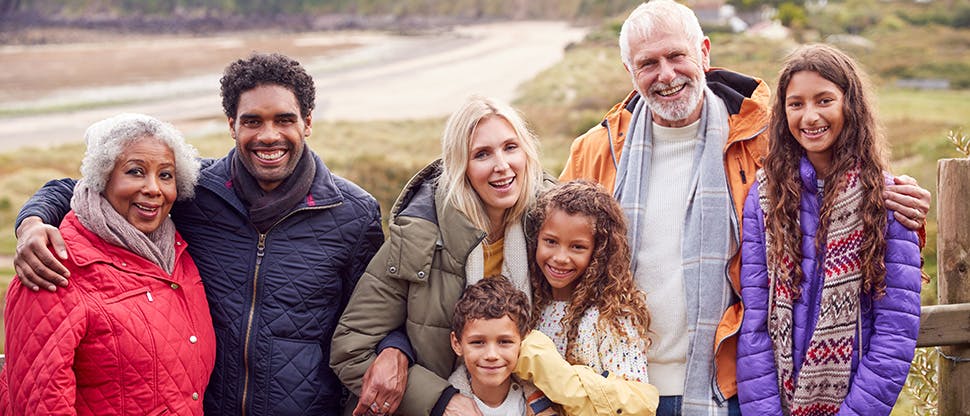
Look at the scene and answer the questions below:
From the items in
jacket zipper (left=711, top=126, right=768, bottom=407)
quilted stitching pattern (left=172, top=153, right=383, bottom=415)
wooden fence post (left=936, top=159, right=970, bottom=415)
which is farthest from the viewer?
wooden fence post (left=936, top=159, right=970, bottom=415)

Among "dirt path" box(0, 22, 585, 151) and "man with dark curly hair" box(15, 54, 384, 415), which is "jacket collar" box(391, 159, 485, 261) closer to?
"man with dark curly hair" box(15, 54, 384, 415)

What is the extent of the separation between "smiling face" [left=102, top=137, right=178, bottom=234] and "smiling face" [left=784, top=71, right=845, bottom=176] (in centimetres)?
214

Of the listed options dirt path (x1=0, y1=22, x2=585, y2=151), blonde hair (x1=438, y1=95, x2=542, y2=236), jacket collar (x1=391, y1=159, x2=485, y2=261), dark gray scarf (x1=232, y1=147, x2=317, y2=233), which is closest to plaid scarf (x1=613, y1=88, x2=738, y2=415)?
blonde hair (x1=438, y1=95, x2=542, y2=236)

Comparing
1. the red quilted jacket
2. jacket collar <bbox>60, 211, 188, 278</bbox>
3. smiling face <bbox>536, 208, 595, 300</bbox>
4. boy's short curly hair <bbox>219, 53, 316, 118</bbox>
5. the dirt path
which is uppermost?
the dirt path

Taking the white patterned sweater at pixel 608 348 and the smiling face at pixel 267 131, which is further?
the smiling face at pixel 267 131

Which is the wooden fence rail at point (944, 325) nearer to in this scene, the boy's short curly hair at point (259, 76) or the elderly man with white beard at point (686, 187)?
the elderly man with white beard at point (686, 187)

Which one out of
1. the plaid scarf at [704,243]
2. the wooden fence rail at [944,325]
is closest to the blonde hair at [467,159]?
the plaid scarf at [704,243]

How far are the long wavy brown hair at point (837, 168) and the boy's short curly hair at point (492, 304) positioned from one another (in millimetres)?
860

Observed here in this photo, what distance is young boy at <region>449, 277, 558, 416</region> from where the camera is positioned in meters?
2.78

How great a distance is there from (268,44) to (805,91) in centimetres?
7077

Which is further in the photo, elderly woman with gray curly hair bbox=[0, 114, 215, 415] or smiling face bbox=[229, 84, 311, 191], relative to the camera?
smiling face bbox=[229, 84, 311, 191]

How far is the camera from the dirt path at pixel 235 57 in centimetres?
3534

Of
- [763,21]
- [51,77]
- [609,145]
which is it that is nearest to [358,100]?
[51,77]

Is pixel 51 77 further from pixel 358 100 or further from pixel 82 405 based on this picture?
pixel 82 405
